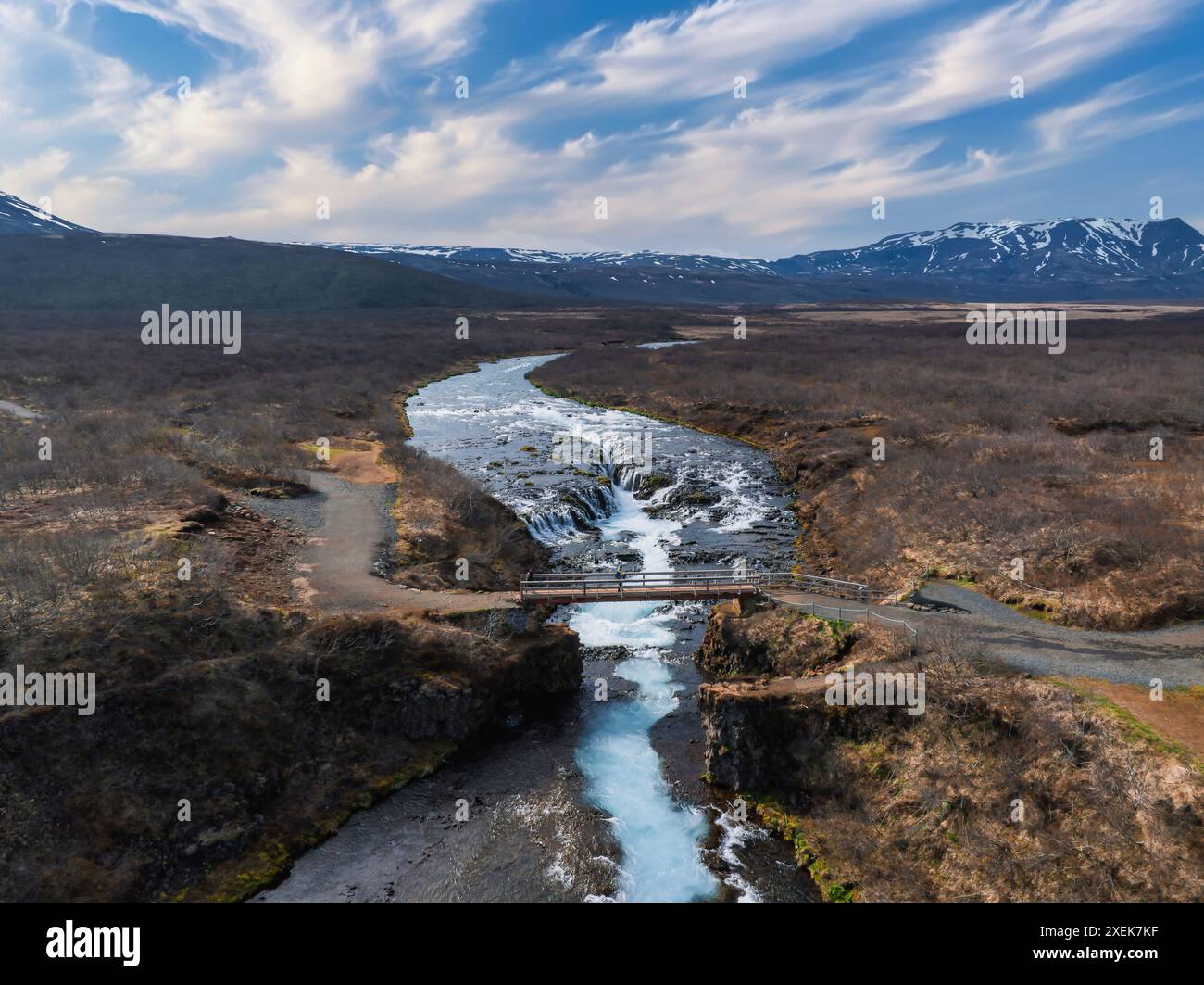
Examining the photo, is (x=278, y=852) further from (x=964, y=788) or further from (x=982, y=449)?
(x=982, y=449)

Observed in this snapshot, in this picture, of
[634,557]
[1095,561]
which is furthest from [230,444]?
[1095,561]

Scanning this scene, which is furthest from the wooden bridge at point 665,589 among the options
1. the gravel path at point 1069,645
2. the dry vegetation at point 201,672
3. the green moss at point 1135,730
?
the green moss at point 1135,730

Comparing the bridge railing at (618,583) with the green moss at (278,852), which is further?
the bridge railing at (618,583)

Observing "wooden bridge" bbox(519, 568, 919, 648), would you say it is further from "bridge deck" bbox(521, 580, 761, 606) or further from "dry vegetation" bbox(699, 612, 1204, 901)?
"dry vegetation" bbox(699, 612, 1204, 901)

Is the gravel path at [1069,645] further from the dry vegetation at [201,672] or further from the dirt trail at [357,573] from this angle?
the dirt trail at [357,573]

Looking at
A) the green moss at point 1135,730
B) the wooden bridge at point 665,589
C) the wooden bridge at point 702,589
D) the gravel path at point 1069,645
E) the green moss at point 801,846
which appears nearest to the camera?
the green moss at point 1135,730

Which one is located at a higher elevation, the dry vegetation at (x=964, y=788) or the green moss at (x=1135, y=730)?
the green moss at (x=1135, y=730)

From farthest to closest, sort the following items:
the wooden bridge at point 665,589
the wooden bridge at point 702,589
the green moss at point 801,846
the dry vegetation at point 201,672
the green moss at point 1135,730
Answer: the wooden bridge at point 665,589
the wooden bridge at point 702,589
the dry vegetation at point 201,672
the green moss at point 801,846
the green moss at point 1135,730
